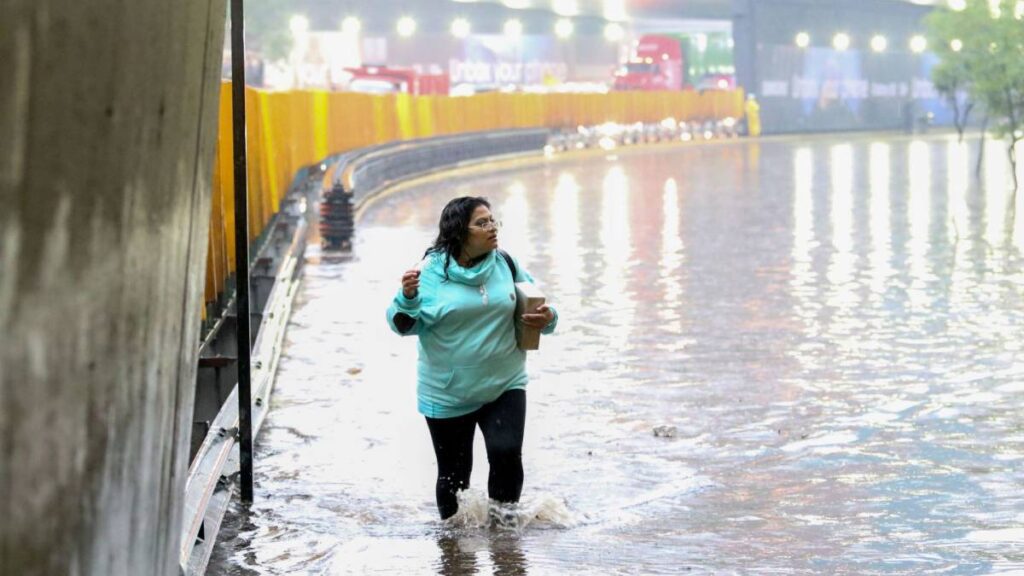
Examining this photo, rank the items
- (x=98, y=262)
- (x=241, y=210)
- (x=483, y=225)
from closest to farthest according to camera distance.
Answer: (x=98, y=262)
(x=483, y=225)
(x=241, y=210)

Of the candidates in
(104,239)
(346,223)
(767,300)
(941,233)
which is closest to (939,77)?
(941,233)

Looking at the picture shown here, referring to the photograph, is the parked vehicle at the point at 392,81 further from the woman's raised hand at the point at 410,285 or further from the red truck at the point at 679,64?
the woman's raised hand at the point at 410,285

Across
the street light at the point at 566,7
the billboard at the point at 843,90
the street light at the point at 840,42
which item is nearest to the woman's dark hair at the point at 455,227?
the street light at the point at 566,7

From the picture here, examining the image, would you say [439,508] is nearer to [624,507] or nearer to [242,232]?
[624,507]

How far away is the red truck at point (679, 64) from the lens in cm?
8419

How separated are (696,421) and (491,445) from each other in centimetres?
316

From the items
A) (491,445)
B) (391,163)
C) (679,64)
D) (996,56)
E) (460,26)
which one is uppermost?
(460,26)

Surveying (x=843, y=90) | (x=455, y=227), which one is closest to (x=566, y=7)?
(x=843, y=90)

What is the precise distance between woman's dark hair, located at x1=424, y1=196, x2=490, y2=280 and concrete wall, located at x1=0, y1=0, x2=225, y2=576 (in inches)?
161

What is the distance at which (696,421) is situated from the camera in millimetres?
9789

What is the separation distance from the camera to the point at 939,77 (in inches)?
1822

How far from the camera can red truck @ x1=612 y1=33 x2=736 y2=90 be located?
276ft

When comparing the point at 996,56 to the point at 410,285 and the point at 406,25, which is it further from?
the point at 406,25

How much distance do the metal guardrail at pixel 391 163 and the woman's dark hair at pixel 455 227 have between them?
14492 millimetres
